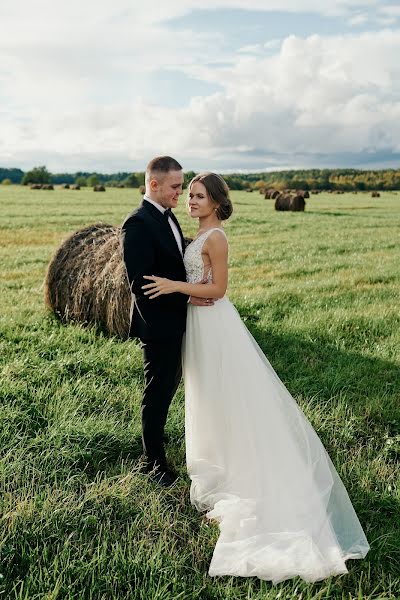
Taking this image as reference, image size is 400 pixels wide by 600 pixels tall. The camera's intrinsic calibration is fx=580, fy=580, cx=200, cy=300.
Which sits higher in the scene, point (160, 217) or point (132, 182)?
point (132, 182)

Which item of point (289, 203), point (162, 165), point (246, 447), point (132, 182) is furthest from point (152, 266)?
point (132, 182)

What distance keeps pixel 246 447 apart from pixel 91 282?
160 inches

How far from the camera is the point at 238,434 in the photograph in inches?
166

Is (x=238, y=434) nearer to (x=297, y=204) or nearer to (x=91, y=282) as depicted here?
(x=91, y=282)

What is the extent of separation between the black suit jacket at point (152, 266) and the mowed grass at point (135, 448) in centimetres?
108

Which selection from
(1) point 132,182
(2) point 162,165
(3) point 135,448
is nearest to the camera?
(2) point 162,165

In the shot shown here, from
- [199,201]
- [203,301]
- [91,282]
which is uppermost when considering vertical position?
[199,201]

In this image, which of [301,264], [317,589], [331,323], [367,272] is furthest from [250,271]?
[317,589]

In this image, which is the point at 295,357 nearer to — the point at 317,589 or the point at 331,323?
the point at 331,323

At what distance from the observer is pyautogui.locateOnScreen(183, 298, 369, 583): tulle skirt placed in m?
3.77

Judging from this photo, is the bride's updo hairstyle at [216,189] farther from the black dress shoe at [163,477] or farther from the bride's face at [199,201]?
the black dress shoe at [163,477]

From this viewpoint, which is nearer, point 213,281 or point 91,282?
point 213,281

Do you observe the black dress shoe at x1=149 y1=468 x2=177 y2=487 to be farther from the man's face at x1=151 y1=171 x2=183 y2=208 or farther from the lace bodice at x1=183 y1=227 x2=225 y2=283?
the man's face at x1=151 y1=171 x2=183 y2=208

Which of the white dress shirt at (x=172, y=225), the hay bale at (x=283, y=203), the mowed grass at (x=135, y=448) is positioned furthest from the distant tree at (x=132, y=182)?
the white dress shirt at (x=172, y=225)
